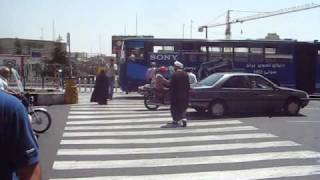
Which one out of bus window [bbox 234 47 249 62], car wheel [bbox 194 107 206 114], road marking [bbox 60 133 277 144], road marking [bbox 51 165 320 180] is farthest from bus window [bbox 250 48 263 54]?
road marking [bbox 51 165 320 180]

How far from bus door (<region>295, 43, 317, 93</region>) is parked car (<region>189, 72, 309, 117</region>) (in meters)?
11.5

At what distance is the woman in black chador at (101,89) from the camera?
22.5m

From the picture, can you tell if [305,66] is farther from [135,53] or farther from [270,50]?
[135,53]

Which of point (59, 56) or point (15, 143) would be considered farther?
point (59, 56)

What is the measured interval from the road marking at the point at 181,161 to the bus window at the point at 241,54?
62.1 ft

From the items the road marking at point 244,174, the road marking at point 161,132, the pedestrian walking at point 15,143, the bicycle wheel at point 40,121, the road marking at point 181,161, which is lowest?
the road marking at point 161,132

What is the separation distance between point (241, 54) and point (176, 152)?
63.3ft

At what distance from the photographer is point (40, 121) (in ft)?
45.0

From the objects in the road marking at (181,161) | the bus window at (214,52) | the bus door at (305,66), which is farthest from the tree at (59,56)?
the road marking at (181,161)

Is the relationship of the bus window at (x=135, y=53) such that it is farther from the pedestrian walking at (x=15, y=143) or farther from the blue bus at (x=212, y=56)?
the pedestrian walking at (x=15, y=143)

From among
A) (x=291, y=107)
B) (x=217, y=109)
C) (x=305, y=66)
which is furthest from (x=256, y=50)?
(x=217, y=109)

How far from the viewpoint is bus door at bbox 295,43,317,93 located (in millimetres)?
30594

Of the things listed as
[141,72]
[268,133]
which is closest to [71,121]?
[268,133]

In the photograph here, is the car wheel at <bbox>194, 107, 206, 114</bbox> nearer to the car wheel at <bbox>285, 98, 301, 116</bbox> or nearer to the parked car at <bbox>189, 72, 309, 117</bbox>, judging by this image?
the parked car at <bbox>189, 72, 309, 117</bbox>
